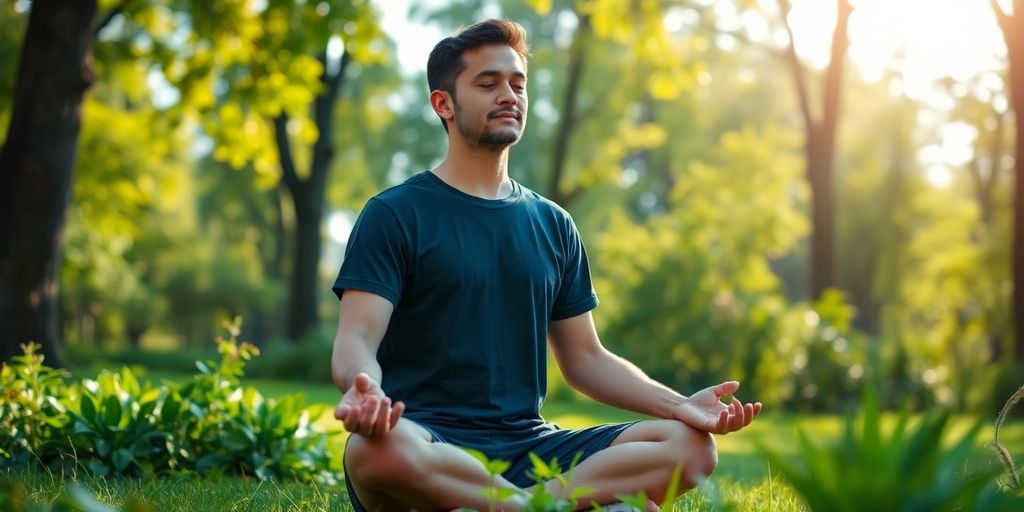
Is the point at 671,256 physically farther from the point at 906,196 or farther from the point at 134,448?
the point at 906,196

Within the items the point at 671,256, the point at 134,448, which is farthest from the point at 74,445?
the point at 671,256

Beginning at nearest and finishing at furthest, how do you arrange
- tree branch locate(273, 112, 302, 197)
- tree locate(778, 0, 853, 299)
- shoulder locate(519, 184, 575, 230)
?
shoulder locate(519, 184, 575, 230)
tree locate(778, 0, 853, 299)
tree branch locate(273, 112, 302, 197)

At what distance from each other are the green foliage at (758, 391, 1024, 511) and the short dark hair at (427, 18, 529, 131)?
1.90 metres

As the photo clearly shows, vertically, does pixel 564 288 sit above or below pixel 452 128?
below

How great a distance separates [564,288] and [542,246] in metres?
0.24

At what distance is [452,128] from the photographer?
4.24m

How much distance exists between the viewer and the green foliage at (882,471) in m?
2.69

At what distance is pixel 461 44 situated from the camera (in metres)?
4.17

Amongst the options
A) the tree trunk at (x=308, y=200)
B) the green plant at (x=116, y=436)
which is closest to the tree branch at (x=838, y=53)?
the tree trunk at (x=308, y=200)

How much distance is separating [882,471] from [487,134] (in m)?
1.89

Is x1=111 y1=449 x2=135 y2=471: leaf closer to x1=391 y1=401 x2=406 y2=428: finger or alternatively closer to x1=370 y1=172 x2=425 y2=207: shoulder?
x1=370 y1=172 x2=425 y2=207: shoulder

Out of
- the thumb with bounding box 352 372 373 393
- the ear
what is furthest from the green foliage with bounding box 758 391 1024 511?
the ear

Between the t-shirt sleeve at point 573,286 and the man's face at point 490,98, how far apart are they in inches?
20.8

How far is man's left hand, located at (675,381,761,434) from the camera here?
3.81m
